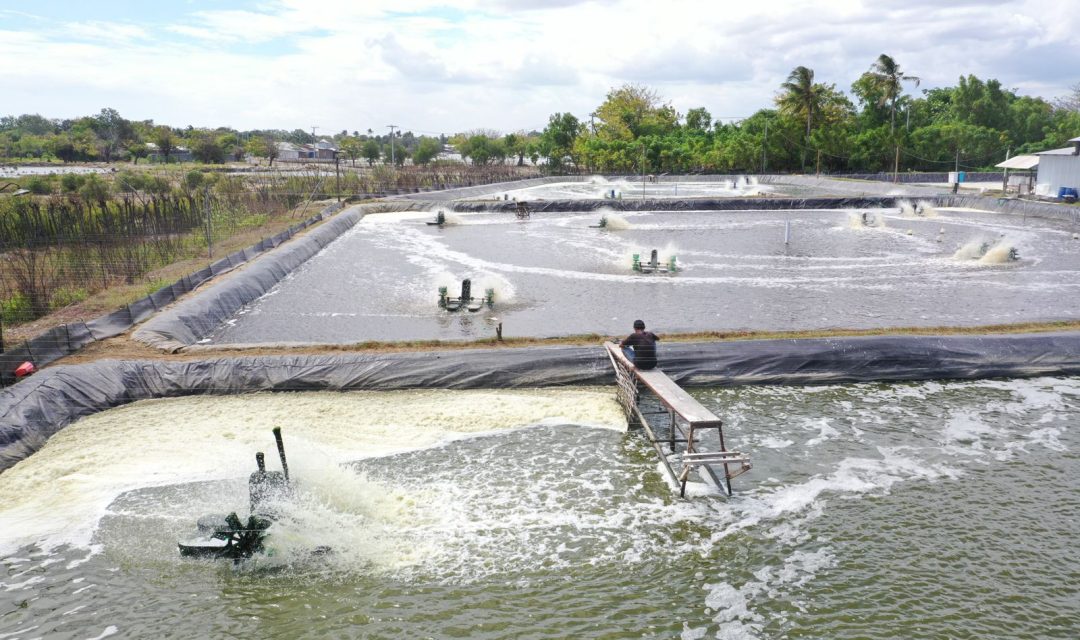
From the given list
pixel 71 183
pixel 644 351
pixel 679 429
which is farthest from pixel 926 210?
pixel 71 183

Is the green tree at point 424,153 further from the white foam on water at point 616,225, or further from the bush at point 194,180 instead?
the white foam on water at point 616,225

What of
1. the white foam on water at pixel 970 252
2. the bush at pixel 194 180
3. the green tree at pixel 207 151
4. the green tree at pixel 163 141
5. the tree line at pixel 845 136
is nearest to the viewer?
the white foam on water at pixel 970 252

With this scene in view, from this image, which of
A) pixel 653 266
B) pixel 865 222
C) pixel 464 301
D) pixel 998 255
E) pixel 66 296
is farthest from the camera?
pixel 865 222

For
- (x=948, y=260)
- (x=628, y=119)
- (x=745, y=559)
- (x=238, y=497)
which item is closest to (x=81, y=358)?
(x=238, y=497)

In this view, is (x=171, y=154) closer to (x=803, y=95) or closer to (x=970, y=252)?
(x=803, y=95)

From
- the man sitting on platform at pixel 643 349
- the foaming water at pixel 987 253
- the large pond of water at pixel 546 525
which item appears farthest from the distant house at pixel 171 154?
the man sitting on platform at pixel 643 349

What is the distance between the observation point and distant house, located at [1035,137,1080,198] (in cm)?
4225

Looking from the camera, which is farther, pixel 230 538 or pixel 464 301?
pixel 464 301

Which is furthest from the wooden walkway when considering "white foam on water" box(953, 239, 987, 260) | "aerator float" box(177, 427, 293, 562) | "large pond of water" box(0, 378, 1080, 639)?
"white foam on water" box(953, 239, 987, 260)

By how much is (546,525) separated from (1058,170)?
1858 inches

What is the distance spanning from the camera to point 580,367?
46.9 ft

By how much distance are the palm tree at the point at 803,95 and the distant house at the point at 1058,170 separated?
27.5 m

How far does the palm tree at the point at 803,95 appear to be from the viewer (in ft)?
238

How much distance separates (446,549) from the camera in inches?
348
